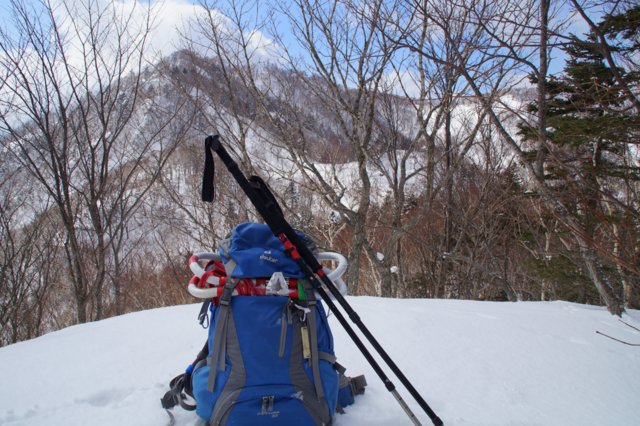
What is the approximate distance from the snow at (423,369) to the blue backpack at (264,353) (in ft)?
0.85

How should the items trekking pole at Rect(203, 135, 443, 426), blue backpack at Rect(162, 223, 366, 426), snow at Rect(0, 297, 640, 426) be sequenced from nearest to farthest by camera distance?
blue backpack at Rect(162, 223, 366, 426)
trekking pole at Rect(203, 135, 443, 426)
snow at Rect(0, 297, 640, 426)

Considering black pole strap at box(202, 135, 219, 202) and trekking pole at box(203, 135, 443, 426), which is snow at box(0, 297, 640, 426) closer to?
trekking pole at box(203, 135, 443, 426)

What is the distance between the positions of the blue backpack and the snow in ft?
0.85

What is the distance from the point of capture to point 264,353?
146 cm

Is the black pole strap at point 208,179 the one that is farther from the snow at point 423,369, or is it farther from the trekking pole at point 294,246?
the snow at point 423,369

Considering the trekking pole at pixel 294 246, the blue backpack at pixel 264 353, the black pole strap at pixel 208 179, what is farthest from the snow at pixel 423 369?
the black pole strap at pixel 208 179

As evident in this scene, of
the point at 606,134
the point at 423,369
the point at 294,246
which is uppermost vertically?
the point at 606,134

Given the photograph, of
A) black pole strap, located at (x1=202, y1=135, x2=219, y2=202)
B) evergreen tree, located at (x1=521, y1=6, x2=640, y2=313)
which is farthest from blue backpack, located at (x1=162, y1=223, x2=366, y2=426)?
evergreen tree, located at (x1=521, y1=6, x2=640, y2=313)

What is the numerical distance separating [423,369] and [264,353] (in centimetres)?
104

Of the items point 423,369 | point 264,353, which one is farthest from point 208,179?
point 423,369

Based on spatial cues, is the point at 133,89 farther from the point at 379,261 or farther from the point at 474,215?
the point at 474,215

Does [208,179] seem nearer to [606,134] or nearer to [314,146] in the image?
[606,134]

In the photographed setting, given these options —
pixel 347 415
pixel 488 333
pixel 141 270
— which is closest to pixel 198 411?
pixel 347 415

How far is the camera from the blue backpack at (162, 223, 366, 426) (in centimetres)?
141
